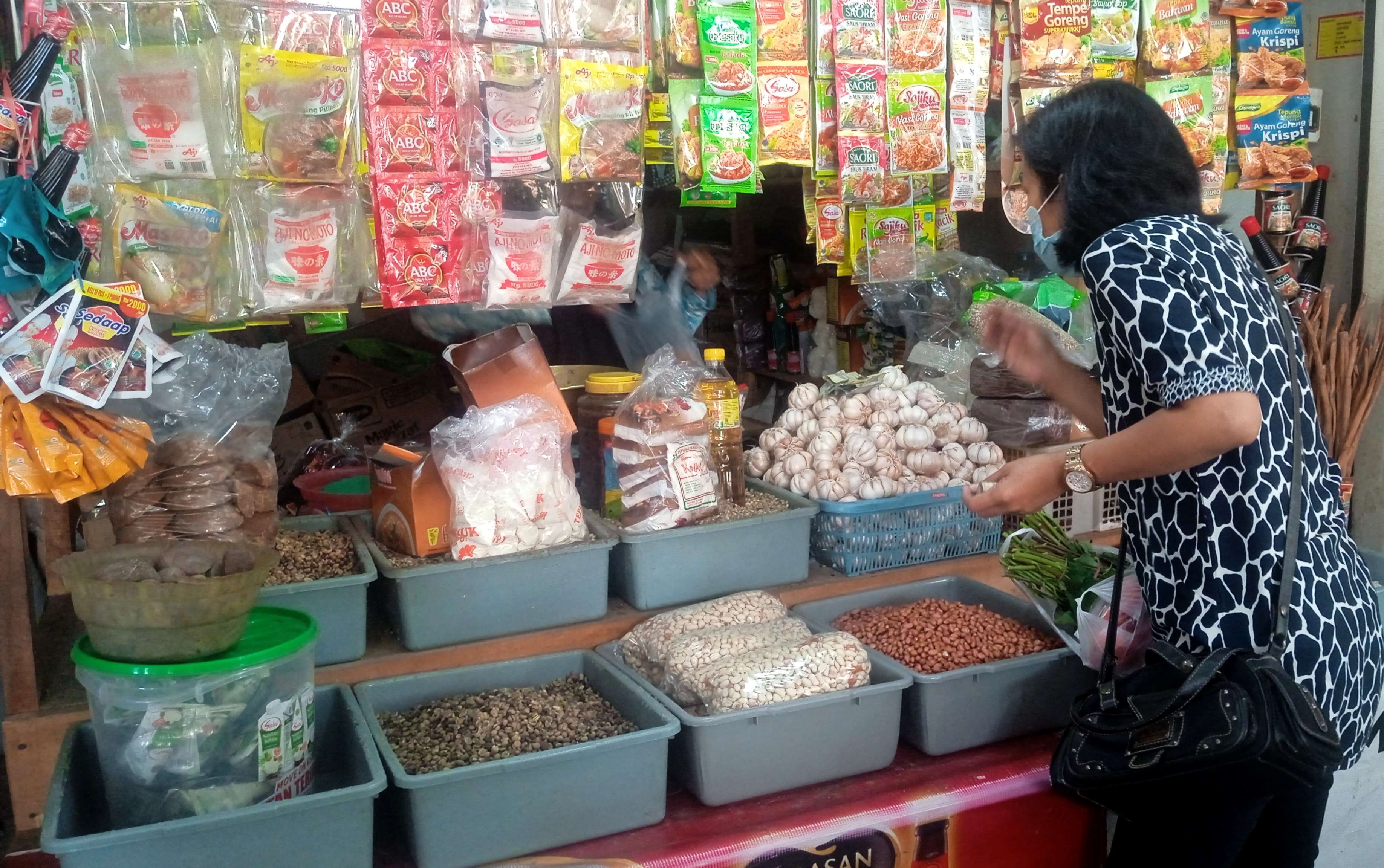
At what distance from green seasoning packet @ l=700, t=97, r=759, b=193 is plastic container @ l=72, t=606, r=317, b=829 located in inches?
48.7

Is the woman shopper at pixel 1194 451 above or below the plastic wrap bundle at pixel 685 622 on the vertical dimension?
above

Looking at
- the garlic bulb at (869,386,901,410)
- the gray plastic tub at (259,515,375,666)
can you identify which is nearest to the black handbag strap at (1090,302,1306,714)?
the garlic bulb at (869,386,901,410)

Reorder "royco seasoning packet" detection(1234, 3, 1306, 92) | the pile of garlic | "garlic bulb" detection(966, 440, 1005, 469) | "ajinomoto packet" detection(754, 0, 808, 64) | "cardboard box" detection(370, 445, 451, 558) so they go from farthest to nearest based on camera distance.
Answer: "royco seasoning packet" detection(1234, 3, 1306, 92), "garlic bulb" detection(966, 440, 1005, 469), the pile of garlic, "ajinomoto packet" detection(754, 0, 808, 64), "cardboard box" detection(370, 445, 451, 558)

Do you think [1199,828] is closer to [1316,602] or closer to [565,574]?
[1316,602]

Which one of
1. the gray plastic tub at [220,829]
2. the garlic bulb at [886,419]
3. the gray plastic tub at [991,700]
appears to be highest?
the garlic bulb at [886,419]

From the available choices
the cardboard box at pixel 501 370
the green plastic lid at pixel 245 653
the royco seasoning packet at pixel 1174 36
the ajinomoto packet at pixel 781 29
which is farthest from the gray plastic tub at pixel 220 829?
the royco seasoning packet at pixel 1174 36

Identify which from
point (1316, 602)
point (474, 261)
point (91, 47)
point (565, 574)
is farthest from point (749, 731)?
point (91, 47)

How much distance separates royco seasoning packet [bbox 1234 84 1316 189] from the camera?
9.38ft

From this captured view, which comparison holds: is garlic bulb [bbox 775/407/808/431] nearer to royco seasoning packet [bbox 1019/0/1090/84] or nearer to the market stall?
the market stall

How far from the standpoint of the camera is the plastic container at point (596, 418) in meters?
2.23

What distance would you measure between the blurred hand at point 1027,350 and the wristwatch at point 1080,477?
329mm

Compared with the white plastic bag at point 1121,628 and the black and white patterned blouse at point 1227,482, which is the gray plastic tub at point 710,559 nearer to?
the white plastic bag at point 1121,628

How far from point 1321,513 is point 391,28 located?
5.54ft

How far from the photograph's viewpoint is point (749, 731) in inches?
66.5
